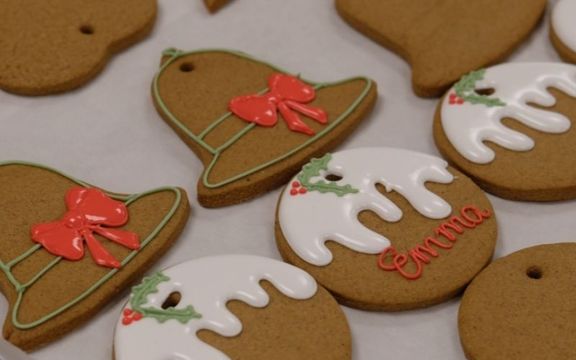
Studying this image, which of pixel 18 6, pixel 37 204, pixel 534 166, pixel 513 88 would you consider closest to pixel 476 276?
pixel 534 166

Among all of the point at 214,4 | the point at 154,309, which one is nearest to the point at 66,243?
the point at 154,309

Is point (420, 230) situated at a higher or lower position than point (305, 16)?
lower

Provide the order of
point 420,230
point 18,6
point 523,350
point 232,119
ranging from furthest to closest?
point 18,6 < point 232,119 < point 420,230 < point 523,350

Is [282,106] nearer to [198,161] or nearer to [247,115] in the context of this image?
[247,115]

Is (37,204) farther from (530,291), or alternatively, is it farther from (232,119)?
(530,291)

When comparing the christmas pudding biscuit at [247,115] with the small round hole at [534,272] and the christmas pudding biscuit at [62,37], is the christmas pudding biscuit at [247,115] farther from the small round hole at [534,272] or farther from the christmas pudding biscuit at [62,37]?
the small round hole at [534,272]

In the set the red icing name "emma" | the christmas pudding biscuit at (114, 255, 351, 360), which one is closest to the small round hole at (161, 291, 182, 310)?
the christmas pudding biscuit at (114, 255, 351, 360)
